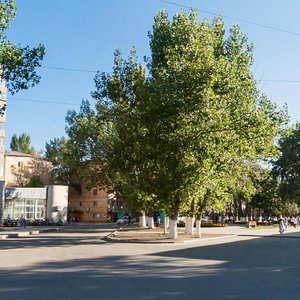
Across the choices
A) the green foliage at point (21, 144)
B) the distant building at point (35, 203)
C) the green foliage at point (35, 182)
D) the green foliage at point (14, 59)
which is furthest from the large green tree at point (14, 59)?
the green foliage at point (21, 144)

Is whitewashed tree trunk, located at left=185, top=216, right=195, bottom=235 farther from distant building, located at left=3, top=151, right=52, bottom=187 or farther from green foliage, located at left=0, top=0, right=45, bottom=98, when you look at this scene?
distant building, located at left=3, top=151, right=52, bottom=187

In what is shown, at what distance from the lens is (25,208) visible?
72438 millimetres

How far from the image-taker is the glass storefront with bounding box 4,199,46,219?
7119cm

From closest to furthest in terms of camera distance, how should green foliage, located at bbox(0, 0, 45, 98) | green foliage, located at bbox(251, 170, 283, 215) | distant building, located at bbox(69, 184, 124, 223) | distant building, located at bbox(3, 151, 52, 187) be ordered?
green foliage, located at bbox(0, 0, 45, 98) < green foliage, located at bbox(251, 170, 283, 215) < distant building, located at bbox(3, 151, 52, 187) < distant building, located at bbox(69, 184, 124, 223)

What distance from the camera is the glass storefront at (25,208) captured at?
7119 centimetres

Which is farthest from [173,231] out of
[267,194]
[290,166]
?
[267,194]

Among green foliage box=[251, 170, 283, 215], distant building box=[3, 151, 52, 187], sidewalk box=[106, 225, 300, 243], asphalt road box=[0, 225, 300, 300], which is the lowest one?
asphalt road box=[0, 225, 300, 300]

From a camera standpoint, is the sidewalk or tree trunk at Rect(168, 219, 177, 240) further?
tree trunk at Rect(168, 219, 177, 240)

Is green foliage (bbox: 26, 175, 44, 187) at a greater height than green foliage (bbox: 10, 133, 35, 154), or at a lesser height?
lesser

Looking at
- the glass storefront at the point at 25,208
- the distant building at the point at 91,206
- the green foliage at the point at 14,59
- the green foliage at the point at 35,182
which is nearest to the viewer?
the green foliage at the point at 14,59

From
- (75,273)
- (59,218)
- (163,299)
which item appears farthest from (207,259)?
(59,218)

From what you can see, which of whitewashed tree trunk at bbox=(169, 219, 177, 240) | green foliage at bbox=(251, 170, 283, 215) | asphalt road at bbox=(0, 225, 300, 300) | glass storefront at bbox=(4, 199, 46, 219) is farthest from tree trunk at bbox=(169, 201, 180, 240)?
glass storefront at bbox=(4, 199, 46, 219)

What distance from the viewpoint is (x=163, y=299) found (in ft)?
29.4

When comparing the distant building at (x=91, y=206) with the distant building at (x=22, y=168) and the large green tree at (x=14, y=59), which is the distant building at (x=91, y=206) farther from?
the large green tree at (x=14, y=59)
